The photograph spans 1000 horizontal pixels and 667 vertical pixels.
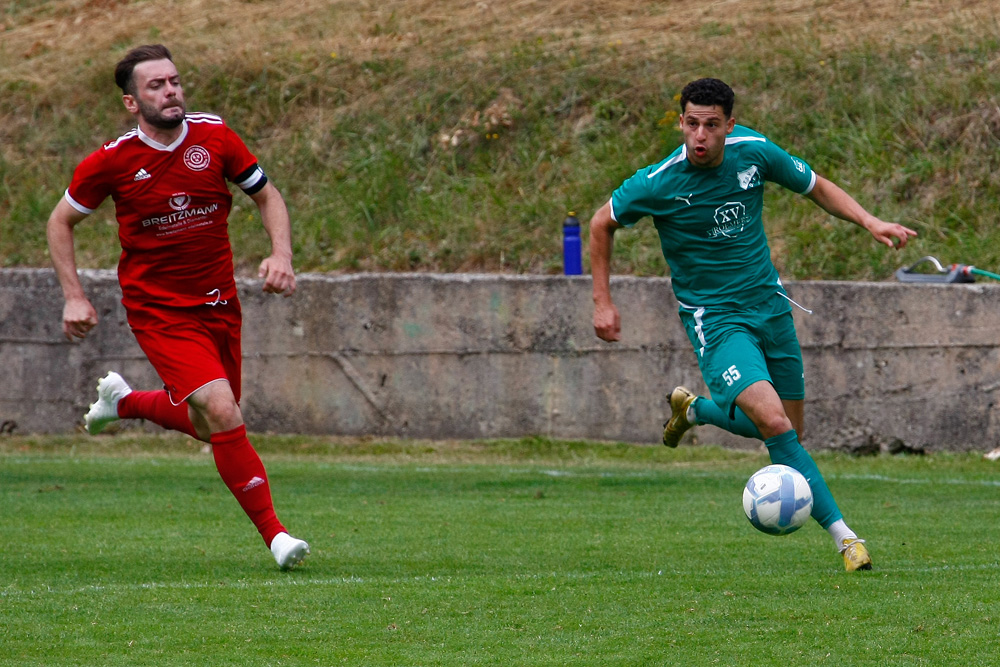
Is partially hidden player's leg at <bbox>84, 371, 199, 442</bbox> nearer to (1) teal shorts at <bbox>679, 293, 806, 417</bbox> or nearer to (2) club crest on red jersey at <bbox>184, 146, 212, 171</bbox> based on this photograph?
(2) club crest on red jersey at <bbox>184, 146, 212, 171</bbox>

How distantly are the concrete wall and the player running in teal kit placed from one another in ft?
15.5

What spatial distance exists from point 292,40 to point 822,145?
7.44 m

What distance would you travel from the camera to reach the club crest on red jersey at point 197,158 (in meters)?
6.36

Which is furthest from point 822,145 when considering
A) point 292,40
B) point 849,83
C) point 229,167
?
point 229,167

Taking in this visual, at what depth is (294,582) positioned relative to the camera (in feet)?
18.9

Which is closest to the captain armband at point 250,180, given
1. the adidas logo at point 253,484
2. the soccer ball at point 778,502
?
the adidas logo at point 253,484

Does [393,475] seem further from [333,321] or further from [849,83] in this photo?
[849,83]

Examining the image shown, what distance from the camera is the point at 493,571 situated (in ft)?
20.0

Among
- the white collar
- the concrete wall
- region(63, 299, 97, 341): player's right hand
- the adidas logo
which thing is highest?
the white collar

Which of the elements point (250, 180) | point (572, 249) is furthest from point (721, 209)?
point (572, 249)

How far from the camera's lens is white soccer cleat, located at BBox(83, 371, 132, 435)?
7.44 meters

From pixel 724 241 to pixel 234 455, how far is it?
2455mm

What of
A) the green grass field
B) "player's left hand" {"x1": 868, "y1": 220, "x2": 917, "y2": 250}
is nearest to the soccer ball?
the green grass field

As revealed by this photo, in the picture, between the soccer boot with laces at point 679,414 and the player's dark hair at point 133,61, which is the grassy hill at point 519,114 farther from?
the player's dark hair at point 133,61
